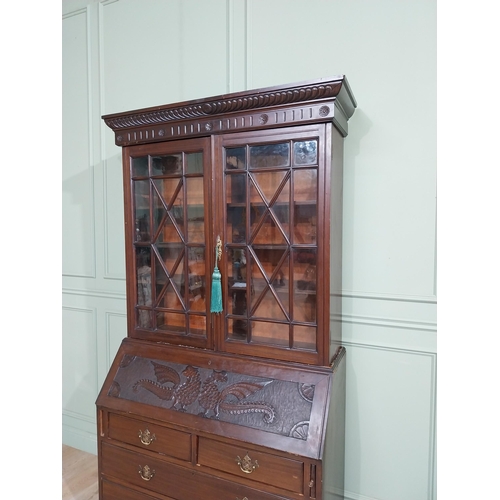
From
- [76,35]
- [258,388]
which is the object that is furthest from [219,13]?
[258,388]

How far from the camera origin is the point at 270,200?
1398 mm

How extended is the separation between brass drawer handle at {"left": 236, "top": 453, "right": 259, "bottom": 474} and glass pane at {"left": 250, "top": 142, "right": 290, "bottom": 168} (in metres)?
1.12

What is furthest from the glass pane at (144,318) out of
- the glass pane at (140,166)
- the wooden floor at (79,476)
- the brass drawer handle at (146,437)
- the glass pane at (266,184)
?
the wooden floor at (79,476)

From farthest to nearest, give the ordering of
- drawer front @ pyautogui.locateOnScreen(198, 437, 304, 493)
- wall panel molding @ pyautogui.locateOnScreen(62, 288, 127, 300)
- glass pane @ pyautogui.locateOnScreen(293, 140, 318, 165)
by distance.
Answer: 1. wall panel molding @ pyautogui.locateOnScreen(62, 288, 127, 300)
2. glass pane @ pyautogui.locateOnScreen(293, 140, 318, 165)
3. drawer front @ pyautogui.locateOnScreen(198, 437, 304, 493)

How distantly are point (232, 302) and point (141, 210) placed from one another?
0.64m

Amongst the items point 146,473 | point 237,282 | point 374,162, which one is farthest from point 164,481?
point 374,162

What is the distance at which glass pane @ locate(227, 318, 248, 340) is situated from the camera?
147 centimetres

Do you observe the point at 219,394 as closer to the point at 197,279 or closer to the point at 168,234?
the point at 197,279

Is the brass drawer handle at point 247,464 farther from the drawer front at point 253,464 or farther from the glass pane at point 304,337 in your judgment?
the glass pane at point 304,337

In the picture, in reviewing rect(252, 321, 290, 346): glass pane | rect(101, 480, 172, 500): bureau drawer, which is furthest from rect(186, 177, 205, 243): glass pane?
rect(101, 480, 172, 500): bureau drawer

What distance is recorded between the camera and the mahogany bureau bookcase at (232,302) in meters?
1.28

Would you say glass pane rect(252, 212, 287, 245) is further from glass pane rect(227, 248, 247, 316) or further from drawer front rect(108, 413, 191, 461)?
drawer front rect(108, 413, 191, 461)

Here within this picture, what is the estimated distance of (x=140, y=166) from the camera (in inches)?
65.2
